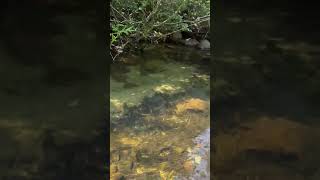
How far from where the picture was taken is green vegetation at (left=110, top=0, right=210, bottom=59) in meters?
4.23

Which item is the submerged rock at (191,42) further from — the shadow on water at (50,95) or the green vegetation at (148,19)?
the shadow on water at (50,95)

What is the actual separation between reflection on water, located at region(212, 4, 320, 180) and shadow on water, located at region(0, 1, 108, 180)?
47 centimetres

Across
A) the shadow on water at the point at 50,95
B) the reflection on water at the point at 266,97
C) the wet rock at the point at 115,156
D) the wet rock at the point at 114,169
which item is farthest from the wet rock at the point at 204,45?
the shadow on water at the point at 50,95

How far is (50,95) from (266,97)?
31.2 inches

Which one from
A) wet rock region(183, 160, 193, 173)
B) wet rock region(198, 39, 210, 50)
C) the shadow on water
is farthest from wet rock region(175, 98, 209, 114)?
wet rock region(198, 39, 210, 50)

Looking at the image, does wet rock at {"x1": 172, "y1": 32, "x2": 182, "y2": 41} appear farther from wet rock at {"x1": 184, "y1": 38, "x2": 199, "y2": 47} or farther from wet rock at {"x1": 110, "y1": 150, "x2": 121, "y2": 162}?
wet rock at {"x1": 110, "y1": 150, "x2": 121, "y2": 162}

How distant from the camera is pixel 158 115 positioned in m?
2.95

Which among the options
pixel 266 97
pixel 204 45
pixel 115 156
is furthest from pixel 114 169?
pixel 204 45

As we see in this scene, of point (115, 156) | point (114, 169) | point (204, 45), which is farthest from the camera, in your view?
point (204, 45)

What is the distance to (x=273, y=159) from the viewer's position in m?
1.79

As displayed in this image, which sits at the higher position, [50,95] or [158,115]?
[50,95]

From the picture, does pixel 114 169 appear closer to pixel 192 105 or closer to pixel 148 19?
pixel 192 105

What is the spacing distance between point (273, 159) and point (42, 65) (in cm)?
93

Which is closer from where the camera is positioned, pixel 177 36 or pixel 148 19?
pixel 148 19
